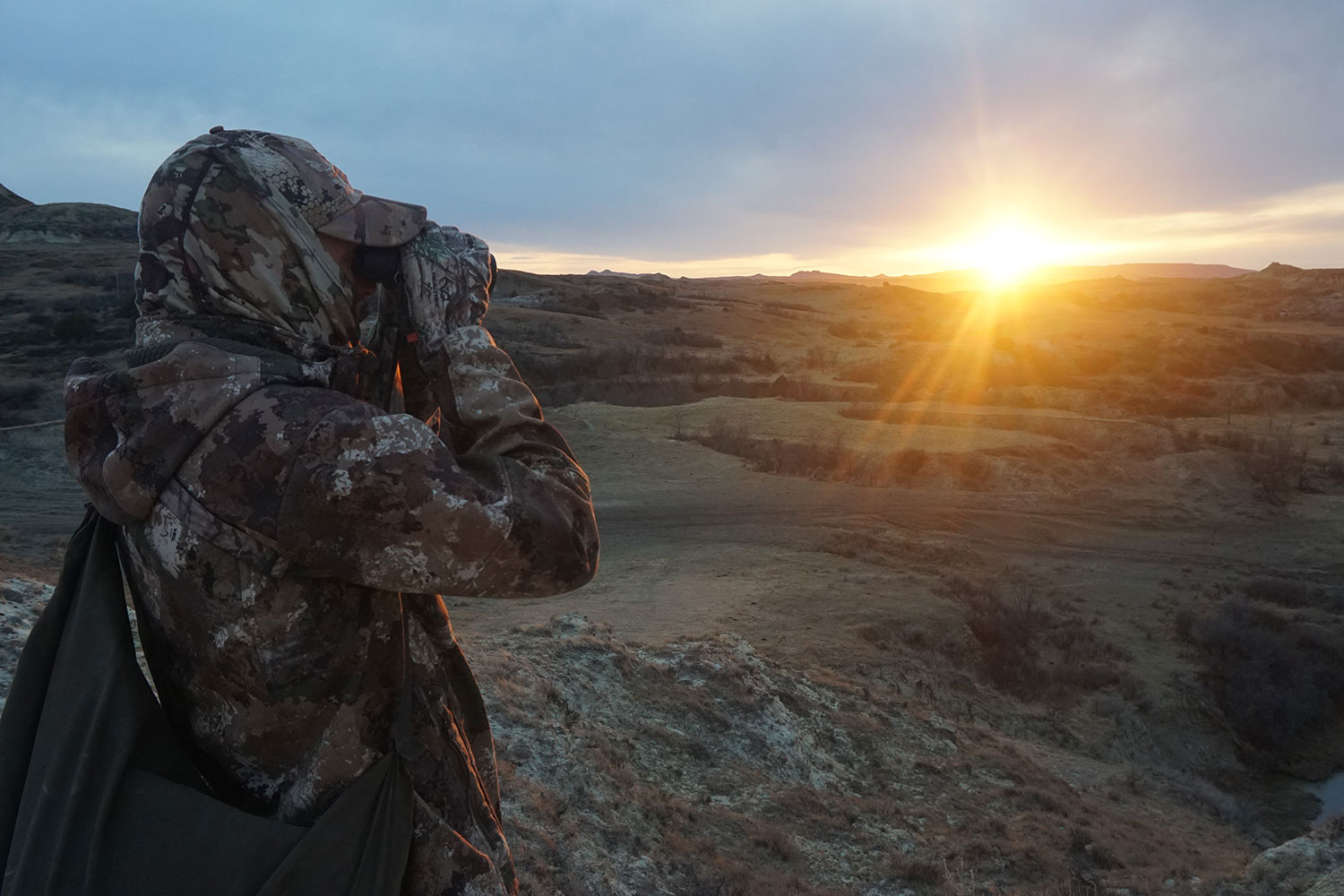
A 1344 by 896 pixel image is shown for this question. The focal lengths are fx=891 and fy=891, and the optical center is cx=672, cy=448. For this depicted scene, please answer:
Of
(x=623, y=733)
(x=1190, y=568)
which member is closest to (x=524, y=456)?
(x=623, y=733)

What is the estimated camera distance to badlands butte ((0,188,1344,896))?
17.4ft

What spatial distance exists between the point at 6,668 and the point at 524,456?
4.27 meters

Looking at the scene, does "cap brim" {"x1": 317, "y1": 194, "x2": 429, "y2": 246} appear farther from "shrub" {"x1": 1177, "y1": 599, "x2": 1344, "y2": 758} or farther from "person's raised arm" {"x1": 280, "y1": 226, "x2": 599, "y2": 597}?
"shrub" {"x1": 1177, "y1": 599, "x2": 1344, "y2": 758}

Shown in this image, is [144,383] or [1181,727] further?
[1181,727]

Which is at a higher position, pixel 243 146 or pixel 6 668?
pixel 243 146

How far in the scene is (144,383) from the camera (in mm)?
1264

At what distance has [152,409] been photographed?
49.1 inches

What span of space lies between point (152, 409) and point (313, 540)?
308mm

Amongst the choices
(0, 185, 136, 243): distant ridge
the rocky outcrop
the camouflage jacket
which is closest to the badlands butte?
the rocky outcrop

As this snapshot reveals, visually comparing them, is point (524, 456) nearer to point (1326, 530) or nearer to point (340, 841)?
point (340, 841)

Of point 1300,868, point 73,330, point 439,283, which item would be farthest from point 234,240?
point 73,330

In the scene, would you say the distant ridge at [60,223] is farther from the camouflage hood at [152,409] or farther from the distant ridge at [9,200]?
the camouflage hood at [152,409]

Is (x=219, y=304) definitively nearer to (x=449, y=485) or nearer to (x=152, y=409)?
(x=152, y=409)

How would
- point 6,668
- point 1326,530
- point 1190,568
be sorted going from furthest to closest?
point 1326,530, point 1190,568, point 6,668
